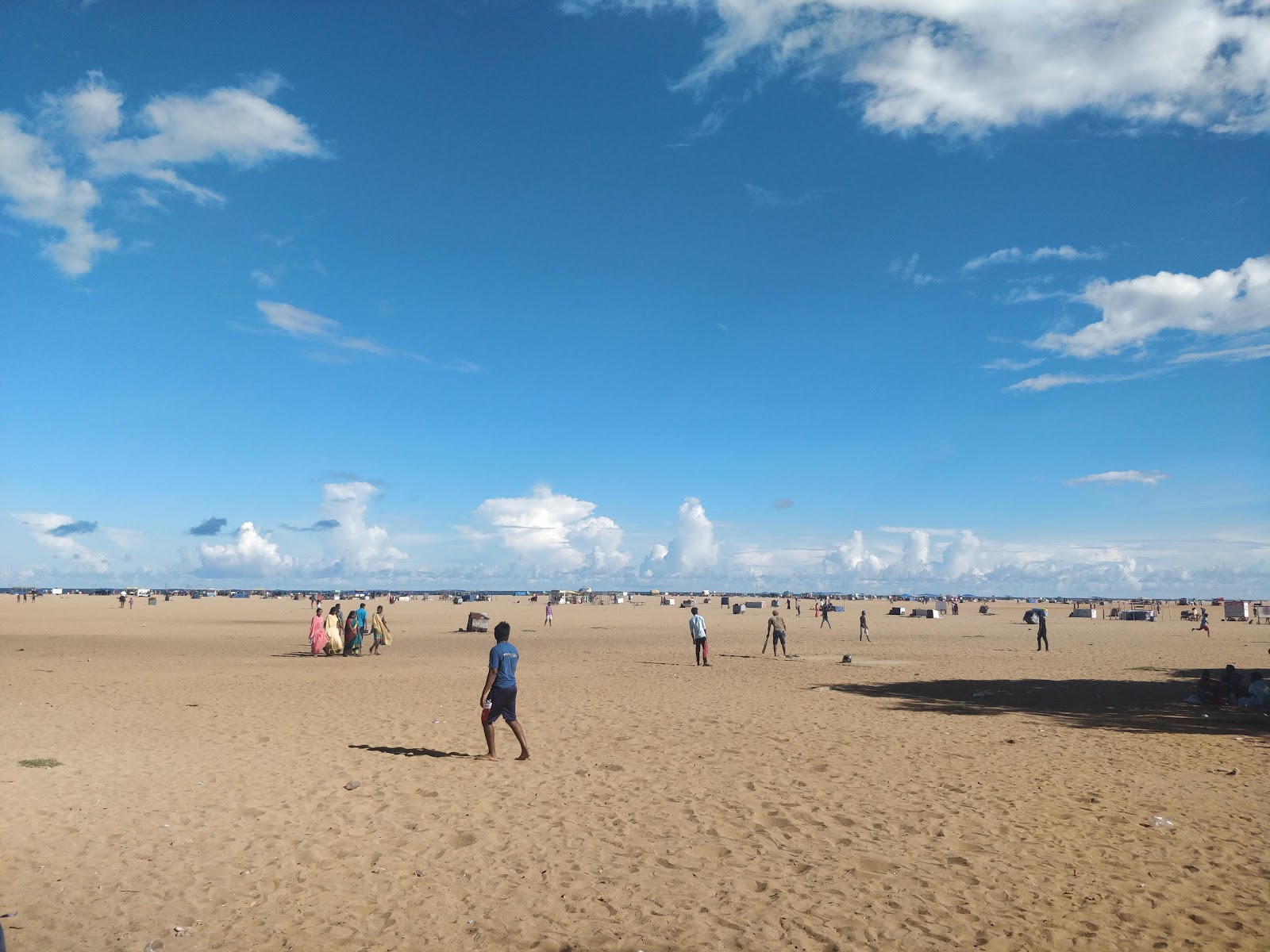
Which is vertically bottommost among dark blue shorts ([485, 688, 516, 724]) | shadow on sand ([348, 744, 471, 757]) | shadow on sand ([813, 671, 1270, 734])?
shadow on sand ([813, 671, 1270, 734])

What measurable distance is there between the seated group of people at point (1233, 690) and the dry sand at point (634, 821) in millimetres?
782

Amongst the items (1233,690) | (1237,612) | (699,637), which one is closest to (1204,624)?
(1237,612)

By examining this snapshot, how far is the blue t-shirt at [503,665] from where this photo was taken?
1098cm

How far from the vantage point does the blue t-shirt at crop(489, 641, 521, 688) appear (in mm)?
10984

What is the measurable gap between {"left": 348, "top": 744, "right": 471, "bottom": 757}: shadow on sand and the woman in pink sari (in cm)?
1751

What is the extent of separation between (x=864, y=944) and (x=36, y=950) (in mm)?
5999

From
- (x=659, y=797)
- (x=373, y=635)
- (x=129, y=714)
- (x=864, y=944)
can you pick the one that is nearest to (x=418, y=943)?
(x=864, y=944)

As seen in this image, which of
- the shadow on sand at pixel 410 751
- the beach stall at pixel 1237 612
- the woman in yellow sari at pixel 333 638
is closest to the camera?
the shadow on sand at pixel 410 751

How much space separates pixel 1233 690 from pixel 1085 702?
114 inches

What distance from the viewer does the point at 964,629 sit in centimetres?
5662

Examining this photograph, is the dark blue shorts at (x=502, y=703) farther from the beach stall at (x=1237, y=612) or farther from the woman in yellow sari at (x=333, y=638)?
the beach stall at (x=1237, y=612)

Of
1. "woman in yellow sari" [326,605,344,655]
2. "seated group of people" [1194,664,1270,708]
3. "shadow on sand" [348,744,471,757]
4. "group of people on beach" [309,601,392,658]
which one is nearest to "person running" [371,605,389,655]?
"group of people on beach" [309,601,392,658]

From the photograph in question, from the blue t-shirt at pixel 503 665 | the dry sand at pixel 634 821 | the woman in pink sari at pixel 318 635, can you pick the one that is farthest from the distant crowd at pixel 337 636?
the blue t-shirt at pixel 503 665

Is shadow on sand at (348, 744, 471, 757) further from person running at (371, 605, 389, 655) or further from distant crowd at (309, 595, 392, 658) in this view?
person running at (371, 605, 389, 655)
